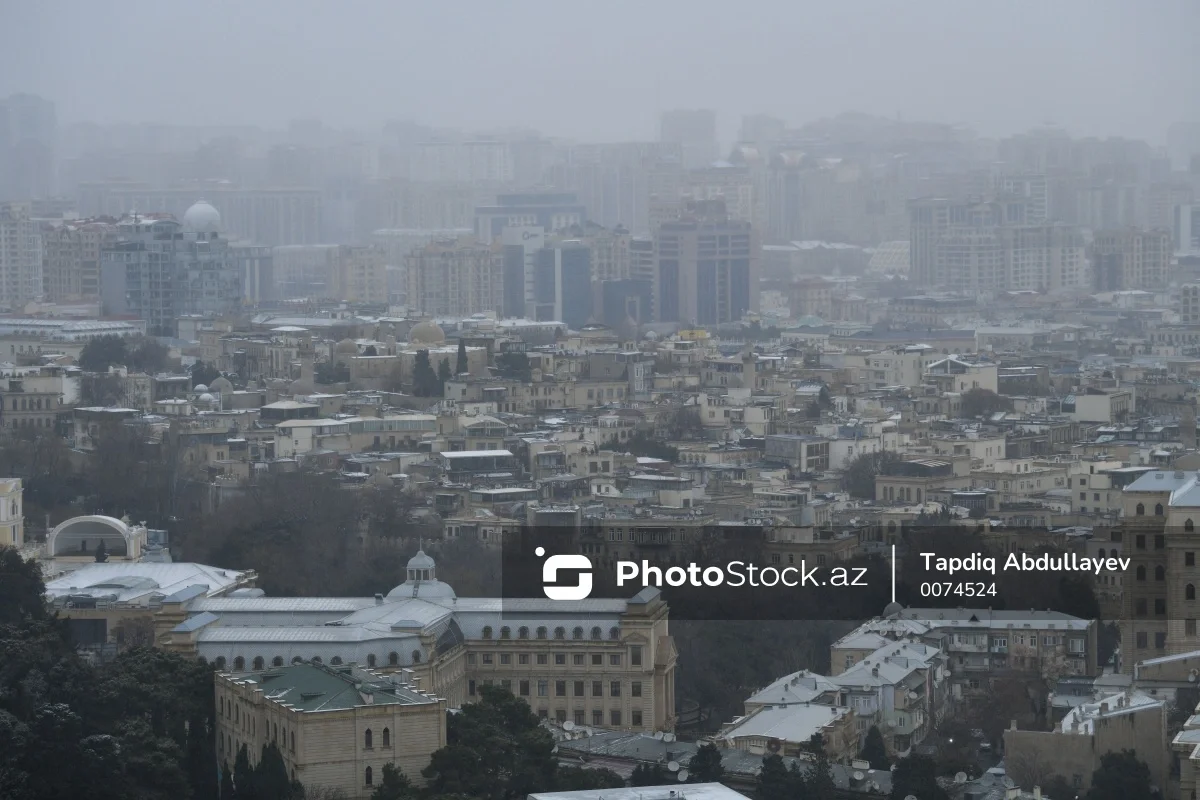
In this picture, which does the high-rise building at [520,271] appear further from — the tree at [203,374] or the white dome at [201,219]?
the tree at [203,374]

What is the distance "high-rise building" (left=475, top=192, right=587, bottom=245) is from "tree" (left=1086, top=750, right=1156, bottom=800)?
2247 inches

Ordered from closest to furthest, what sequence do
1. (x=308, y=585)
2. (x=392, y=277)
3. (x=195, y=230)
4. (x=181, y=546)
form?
(x=308, y=585) < (x=181, y=546) < (x=195, y=230) < (x=392, y=277)

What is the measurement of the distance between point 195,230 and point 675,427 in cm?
2253

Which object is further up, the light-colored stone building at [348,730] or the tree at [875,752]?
the light-colored stone building at [348,730]

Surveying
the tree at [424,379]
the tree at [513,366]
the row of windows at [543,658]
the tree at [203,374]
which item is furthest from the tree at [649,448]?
the row of windows at [543,658]

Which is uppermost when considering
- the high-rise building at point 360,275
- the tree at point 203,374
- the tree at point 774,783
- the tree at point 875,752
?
the tree at point 774,783

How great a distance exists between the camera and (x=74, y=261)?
57.1 meters

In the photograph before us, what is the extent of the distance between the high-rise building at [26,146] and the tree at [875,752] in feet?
194

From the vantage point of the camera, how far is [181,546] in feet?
78.4

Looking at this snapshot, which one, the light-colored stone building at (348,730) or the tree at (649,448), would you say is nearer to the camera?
the light-colored stone building at (348,730)

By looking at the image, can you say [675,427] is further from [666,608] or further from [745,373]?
[666,608]

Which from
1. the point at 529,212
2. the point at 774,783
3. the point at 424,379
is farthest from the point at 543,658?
the point at 529,212

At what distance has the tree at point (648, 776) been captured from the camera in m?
15.2

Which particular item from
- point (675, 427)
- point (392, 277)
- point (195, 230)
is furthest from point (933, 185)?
point (675, 427)
